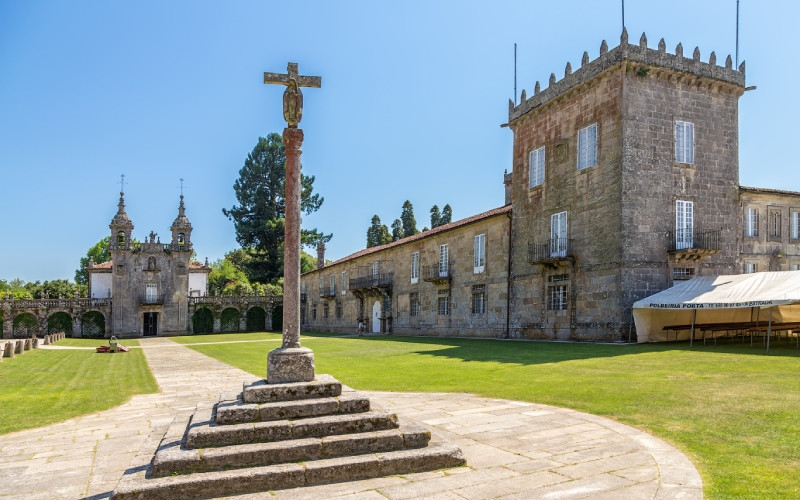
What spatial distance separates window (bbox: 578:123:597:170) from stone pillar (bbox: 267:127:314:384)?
713 inches

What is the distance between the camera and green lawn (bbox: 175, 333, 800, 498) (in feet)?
17.6

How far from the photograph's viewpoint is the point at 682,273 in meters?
22.1

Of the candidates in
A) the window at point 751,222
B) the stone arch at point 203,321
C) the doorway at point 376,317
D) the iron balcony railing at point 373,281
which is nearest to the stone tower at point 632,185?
the window at point 751,222

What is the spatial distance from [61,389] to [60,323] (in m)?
44.2

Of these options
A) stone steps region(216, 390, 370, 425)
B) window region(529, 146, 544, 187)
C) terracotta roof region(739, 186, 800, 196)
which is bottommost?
stone steps region(216, 390, 370, 425)

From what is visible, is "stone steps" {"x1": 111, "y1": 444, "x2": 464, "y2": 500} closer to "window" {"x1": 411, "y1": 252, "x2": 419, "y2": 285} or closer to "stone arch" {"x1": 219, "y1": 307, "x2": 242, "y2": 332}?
"window" {"x1": 411, "y1": 252, "x2": 419, "y2": 285}

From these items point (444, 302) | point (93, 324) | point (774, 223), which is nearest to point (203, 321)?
point (93, 324)

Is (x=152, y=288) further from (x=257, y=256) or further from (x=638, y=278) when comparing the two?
(x=638, y=278)

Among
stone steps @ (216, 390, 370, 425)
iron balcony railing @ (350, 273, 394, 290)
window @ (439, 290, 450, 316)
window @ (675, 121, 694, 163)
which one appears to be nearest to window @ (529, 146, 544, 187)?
window @ (675, 121, 694, 163)

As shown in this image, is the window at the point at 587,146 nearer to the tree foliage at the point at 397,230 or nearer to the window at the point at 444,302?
the window at the point at 444,302

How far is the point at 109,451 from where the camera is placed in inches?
255

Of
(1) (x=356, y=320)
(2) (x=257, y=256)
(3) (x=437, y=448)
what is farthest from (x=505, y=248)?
(2) (x=257, y=256)

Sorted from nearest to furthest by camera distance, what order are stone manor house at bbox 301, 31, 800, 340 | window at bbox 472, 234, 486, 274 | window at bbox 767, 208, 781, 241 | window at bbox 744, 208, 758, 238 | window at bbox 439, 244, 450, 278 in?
stone manor house at bbox 301, 31, 800, 340
window at bbox 744, 208, 758, 238
window at bbox 767, 208, 781, 241
window at bbox 472, 234, 486, 274
window at bbox 439, 244, 450, 278

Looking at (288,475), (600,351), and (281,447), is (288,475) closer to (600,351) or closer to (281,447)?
(281,447)
